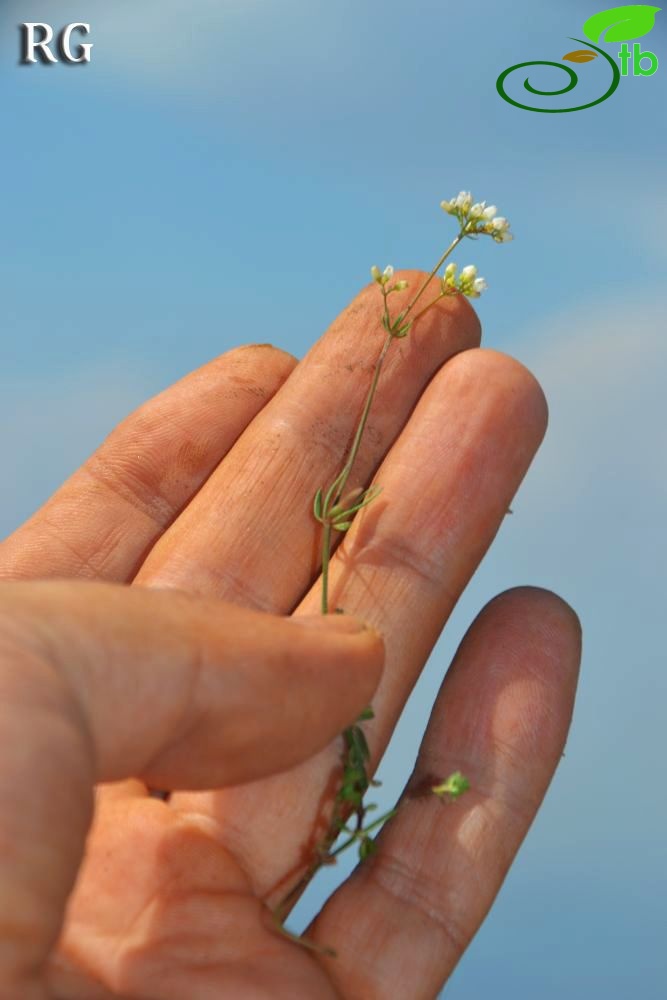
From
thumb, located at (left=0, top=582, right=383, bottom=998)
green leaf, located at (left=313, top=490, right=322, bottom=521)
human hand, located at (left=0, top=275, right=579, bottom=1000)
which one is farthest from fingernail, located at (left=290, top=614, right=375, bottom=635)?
green leaf, located at (left=313, top=490, right=322, bottom=521)

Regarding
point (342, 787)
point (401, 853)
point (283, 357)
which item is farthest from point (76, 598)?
point (283, 357)

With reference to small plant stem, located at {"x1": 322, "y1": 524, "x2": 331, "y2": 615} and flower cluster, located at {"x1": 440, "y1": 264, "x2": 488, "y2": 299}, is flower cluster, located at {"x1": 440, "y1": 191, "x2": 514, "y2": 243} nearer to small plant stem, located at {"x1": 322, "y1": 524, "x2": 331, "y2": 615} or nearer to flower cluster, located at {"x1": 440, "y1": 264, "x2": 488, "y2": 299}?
flower cluster, located at {"x1": 440, "y1": 264, "x2": 488, "y2": 299}

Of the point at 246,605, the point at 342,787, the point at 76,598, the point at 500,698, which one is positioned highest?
the point at 76,598

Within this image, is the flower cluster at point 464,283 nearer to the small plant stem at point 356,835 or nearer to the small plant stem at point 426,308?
the small plant stem at point 426,308

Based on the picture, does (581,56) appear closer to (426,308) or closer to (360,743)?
(426,308)

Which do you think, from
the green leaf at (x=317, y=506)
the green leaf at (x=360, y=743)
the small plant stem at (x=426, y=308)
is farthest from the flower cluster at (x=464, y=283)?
the green leaf at (x=360, y=743)

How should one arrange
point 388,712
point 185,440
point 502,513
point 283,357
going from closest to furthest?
point 388,712 < point 502,513 < point 185,440 < point 283,357

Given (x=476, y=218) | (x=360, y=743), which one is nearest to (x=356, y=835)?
(x=360, y=743)

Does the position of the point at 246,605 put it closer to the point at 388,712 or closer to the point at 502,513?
the point at 388,712
